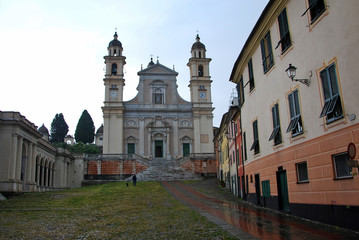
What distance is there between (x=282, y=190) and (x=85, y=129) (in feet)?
258

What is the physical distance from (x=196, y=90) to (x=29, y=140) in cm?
3259

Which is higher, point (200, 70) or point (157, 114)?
point (200, 70)

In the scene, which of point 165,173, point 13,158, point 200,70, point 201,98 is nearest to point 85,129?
point 200,70

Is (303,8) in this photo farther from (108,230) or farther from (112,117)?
(112,117)

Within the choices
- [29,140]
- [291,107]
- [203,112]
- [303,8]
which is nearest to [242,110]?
[291,107]

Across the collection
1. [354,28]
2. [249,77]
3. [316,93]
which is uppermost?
[249,77]

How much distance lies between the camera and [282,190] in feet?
50.1

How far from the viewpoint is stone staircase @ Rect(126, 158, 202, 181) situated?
144 feet

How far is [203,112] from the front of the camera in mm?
57250

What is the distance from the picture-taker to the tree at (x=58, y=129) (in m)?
93.9

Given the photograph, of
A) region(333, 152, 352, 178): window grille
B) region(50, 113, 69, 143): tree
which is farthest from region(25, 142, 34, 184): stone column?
region(50, 113, 69, 143): tree

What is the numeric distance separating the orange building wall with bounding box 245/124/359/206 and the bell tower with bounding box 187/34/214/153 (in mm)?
40493

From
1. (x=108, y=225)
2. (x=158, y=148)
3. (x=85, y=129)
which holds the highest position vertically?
(x=85, y=129)

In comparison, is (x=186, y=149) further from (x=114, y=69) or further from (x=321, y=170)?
(x=321, y=170)
